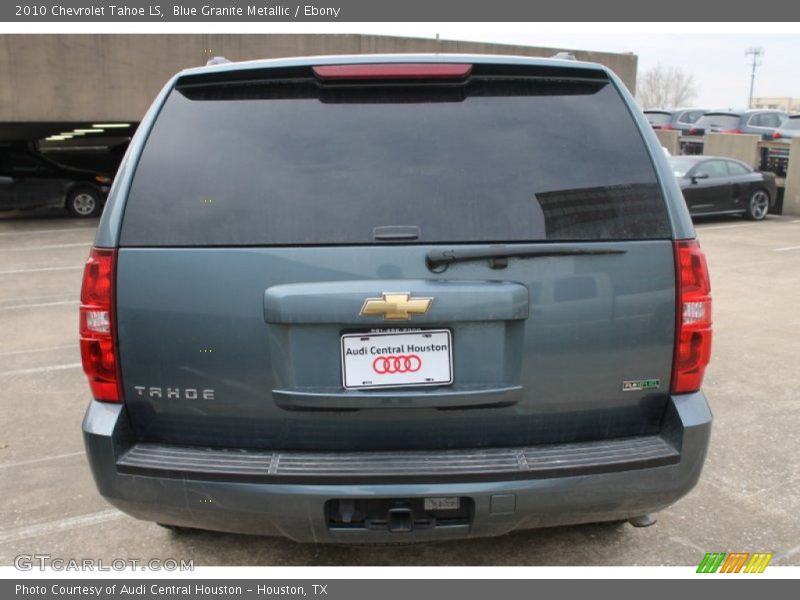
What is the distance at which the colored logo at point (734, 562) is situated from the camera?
3.03 m

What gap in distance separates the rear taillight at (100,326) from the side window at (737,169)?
1623 cm

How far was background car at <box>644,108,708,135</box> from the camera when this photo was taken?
84.4 feet

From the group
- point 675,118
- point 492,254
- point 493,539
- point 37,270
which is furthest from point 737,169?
point 492,254

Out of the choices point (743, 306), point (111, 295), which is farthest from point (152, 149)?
point (743, 306)

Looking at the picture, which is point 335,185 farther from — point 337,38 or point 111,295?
point 337,38

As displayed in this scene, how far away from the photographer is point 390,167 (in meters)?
2.43

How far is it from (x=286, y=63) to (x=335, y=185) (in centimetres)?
53

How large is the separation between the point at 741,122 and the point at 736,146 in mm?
4609

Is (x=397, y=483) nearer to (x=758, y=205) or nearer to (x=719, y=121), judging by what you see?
(x=758, y=205)

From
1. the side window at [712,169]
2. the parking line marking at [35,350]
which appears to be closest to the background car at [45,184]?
the parking line marking at [35,350]

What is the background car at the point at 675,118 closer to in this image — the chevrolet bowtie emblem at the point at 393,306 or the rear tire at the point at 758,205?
the rear tire at the point at 758,205

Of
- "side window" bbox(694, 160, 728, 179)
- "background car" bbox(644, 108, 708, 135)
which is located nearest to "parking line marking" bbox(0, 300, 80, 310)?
"side window" bbox(694, 160, 728, 179)

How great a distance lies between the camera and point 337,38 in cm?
→ 1822

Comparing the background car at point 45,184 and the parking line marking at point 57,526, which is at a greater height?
the background car at point 45,184
